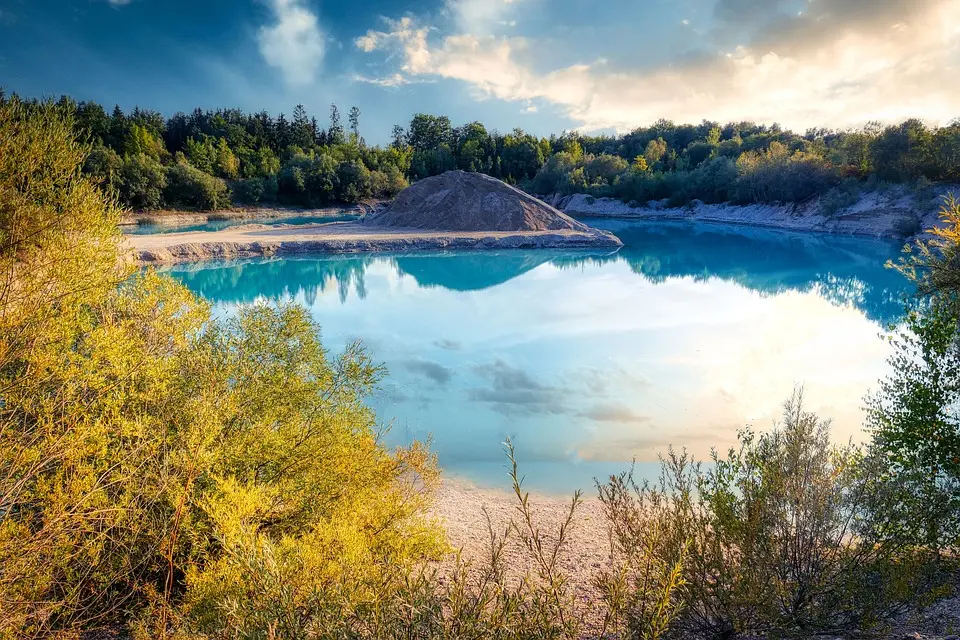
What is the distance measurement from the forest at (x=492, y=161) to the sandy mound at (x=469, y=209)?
2279 cm

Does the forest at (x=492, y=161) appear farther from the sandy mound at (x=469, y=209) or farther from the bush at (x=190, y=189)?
the sandy mound at (x=469, y=209)

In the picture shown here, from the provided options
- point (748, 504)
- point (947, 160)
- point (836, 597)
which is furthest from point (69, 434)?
point (947, 160)

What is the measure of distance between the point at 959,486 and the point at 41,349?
9.98m

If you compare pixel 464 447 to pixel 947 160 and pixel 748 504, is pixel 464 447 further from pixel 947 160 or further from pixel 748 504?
pixel 947 160

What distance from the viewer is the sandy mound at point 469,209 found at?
166 feet

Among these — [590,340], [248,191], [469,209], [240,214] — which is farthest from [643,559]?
[248,191]

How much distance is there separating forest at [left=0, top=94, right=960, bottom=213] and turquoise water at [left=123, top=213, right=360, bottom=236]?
4747 millimetres

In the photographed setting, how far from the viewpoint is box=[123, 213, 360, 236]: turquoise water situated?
172 ft

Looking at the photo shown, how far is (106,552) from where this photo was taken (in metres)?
5.31

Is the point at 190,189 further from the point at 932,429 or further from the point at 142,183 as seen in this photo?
the point at 932,429

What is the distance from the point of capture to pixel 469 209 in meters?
52.2

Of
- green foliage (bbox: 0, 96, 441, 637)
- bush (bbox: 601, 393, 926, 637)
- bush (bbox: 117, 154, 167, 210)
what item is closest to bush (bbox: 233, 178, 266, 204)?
bush (bbox: 117, 154, 167, 210)

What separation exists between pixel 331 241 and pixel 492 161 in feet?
229

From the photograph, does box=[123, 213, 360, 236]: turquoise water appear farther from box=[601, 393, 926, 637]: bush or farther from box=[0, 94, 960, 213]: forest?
box=[601, 393, 926, 637]: bush
